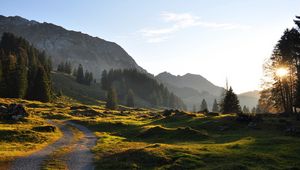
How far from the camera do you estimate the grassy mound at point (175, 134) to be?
4919cm

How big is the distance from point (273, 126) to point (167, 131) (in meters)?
17.6

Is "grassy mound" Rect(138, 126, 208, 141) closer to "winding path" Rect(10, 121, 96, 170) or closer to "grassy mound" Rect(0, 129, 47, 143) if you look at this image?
"winding path" Rect(10, 121, 96, 170)

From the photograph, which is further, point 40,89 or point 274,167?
point 40,89

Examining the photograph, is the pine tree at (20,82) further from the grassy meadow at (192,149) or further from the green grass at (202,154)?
the green grass at (202,154)

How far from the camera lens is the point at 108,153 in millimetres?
36531

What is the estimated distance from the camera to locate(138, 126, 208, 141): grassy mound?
1937 inches

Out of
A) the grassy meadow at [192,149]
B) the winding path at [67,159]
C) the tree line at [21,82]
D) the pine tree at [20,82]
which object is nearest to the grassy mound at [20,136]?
the grassy meadow at [192,149]

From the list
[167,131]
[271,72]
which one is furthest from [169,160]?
[271,72]

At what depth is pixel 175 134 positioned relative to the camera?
51.4m

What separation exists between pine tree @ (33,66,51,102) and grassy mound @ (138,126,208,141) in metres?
77.5

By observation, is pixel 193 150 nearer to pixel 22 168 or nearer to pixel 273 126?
pixel 22 168

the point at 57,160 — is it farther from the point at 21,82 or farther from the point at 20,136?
the point at 21,82

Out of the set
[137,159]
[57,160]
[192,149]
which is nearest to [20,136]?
[57,160]

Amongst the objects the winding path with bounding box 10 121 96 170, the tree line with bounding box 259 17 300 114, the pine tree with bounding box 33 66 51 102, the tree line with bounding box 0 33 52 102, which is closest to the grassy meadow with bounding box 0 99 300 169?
the winding path with bounding box 10 121 96 170
